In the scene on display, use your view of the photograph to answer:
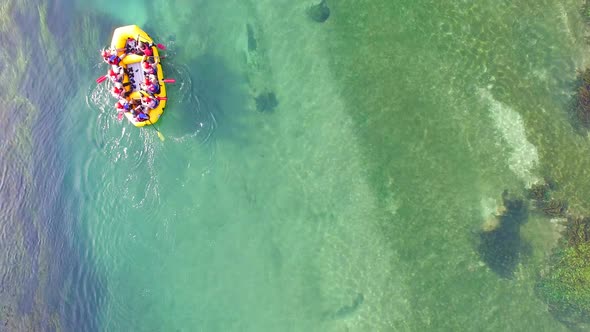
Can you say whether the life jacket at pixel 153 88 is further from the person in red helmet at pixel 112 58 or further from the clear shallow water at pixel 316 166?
the person in red helmet at pixel 112 58

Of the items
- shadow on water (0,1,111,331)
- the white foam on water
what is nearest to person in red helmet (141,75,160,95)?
shadow on water (0,1,111,331)

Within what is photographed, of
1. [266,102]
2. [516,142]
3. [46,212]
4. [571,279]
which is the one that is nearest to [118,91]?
[266,102]

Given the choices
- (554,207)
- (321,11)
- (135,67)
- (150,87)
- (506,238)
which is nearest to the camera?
(554,207)

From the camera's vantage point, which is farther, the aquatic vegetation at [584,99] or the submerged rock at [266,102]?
the submerged rock at [266,102]

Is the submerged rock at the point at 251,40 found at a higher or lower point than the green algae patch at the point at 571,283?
higher

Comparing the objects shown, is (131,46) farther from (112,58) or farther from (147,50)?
(112,58)

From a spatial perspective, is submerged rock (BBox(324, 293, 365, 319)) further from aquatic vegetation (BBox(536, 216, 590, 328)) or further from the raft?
the raft

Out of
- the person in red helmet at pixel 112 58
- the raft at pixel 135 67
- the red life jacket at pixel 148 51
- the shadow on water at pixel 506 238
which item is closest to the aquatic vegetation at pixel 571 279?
the shadow on water at pixel 506 238
